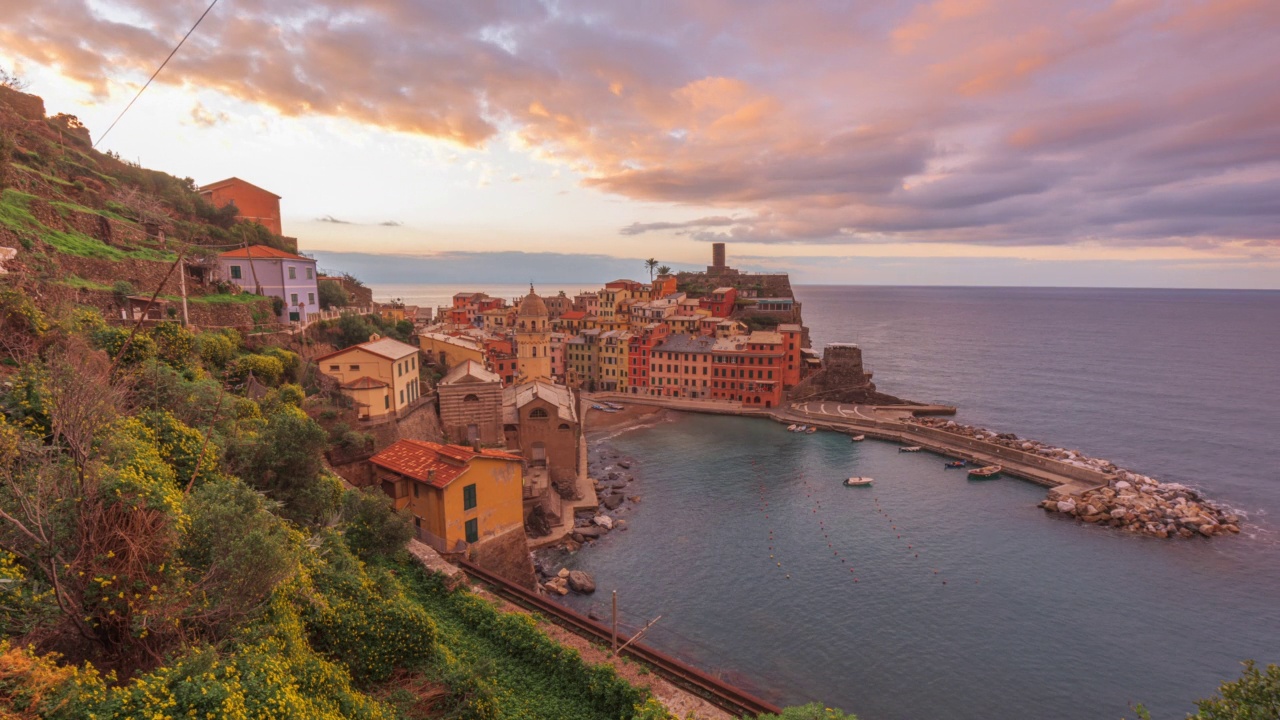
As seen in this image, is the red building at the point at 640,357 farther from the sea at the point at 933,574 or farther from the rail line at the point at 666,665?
the rail line at the point at 666,665

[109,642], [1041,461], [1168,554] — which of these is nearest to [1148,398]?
[1041,461]

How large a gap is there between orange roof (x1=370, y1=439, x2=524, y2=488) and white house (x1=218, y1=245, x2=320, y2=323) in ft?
54.9

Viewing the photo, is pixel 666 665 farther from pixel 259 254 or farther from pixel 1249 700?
pixel 259 254

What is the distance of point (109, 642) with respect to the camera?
814 centimetres

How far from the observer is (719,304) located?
3922 inches

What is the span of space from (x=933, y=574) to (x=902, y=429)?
30314mm

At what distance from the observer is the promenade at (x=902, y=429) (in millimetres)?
47531

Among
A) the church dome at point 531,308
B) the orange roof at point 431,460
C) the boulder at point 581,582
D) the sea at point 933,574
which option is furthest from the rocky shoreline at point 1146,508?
the church dome at point 531,308

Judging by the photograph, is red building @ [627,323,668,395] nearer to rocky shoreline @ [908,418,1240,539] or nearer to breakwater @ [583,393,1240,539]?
breakwater @ [583,393,1240,539]

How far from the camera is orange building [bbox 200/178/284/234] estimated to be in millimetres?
46594

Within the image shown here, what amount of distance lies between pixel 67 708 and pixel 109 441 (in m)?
5.21

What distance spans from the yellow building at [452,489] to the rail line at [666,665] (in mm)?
5659

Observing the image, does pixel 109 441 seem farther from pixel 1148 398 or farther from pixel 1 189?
pixel 1148 398

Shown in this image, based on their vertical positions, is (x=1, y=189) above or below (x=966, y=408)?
above
